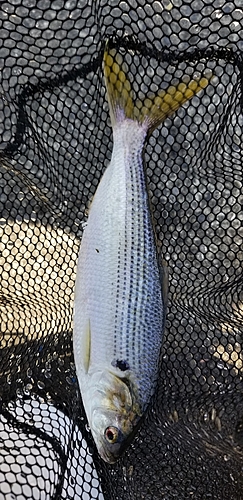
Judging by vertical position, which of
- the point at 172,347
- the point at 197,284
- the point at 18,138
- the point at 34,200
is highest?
the point at 18,138

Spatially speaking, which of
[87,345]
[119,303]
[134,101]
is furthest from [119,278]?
[134,101]

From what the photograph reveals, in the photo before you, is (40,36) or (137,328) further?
(40,36)

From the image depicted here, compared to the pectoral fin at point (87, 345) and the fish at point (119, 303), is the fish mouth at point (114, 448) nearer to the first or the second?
the fish at point (119, 303)

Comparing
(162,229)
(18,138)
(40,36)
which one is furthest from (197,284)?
(40,36)

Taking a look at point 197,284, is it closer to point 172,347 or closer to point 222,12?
point 172,347

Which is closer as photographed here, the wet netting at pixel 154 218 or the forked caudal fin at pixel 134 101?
the forked caudal fin at pixel 134 101

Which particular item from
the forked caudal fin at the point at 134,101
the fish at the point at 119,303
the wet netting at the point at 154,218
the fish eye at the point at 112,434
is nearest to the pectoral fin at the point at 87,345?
the fish at the point at 119,303

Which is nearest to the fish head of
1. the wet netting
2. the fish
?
the fish
